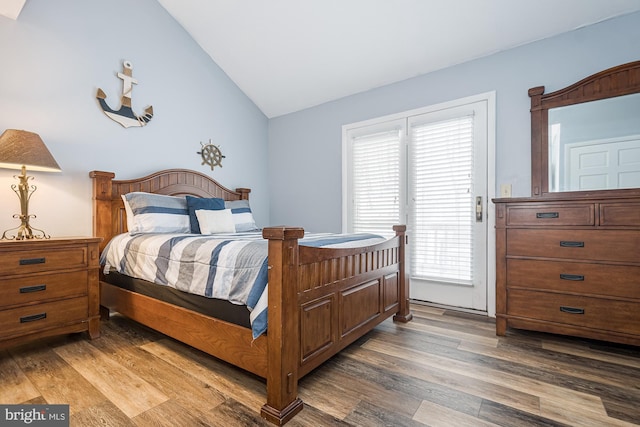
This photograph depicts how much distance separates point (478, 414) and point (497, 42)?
2.83 meters

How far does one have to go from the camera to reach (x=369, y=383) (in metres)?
1.64

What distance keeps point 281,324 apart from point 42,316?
5.83 feet

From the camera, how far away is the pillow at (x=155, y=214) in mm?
2617

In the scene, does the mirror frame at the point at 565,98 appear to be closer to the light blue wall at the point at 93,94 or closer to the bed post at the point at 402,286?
the bed post at the point at 402,286

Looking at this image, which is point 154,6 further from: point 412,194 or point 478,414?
point 478,414

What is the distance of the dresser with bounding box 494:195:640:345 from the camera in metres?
1.93

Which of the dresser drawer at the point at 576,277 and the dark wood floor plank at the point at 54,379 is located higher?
the dresser drawer at the point at 576,277

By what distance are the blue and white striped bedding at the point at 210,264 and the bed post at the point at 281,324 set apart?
97 millimetres

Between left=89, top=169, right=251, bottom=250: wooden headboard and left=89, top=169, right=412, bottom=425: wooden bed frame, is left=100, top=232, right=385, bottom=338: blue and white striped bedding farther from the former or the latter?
left=89, top=169, right=251, bottom=250: wooden headboard

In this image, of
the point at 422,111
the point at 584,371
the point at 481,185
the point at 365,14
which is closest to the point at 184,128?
the point at 365,14

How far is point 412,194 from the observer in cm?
321

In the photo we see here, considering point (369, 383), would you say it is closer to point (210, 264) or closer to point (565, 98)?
point (210, 264)

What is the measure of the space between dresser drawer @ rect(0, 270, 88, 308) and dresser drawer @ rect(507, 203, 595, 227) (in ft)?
10.2

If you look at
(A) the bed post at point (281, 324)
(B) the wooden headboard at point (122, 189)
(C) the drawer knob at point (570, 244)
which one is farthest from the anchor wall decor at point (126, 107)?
(C) the drawer knob at point (570, 244)
